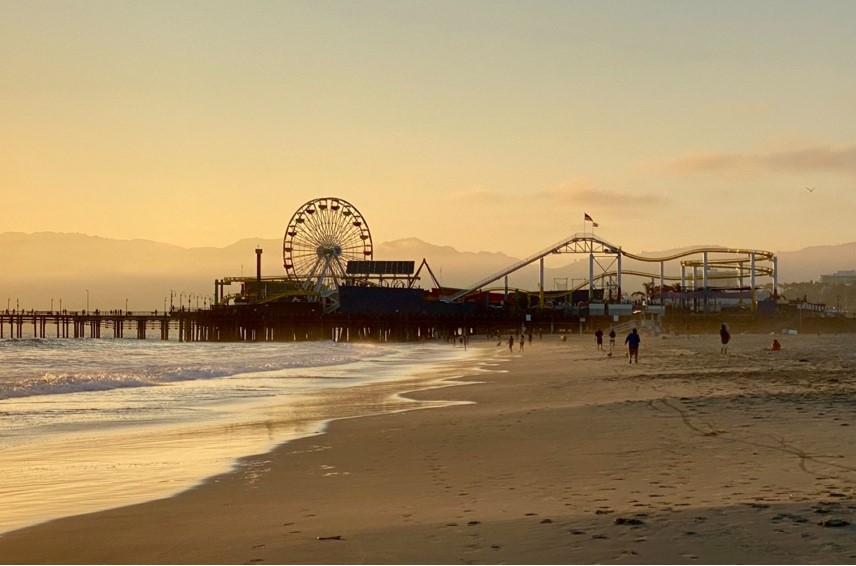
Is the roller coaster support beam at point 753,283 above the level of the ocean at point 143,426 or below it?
above

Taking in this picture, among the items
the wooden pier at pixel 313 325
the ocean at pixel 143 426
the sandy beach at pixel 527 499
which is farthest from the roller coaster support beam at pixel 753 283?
the sandy beach at pixel 527 499

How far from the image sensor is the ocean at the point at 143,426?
405 inches

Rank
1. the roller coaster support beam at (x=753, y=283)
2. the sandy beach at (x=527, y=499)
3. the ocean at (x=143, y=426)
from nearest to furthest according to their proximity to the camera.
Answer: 1. the sandy beach at (x=527, y=499)
2. the ocean at (x=143, y=426)
3. the roller coaster support beam at (x=753, y=283)

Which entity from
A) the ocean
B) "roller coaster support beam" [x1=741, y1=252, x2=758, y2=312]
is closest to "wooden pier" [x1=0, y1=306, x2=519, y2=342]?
"roller coaster support beam" [x1=741, y1=252, x2=758, y2=312]

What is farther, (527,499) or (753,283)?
(753,283)

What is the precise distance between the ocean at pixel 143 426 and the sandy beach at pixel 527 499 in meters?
0.66

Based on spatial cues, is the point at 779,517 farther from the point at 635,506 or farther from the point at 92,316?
the point at 92,316

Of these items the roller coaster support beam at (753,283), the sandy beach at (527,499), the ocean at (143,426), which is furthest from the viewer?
the roller coaster support beam at (753,283)

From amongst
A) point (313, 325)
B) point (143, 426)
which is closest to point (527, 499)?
point (143, 426)

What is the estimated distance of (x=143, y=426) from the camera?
1731 cm

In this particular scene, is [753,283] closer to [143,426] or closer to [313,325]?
[313,325]

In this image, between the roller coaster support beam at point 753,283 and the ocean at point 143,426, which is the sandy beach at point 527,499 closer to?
the ocean at point 143,426

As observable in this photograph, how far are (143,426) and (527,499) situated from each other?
1084 cm

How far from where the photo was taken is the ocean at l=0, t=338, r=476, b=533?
33.8ft
